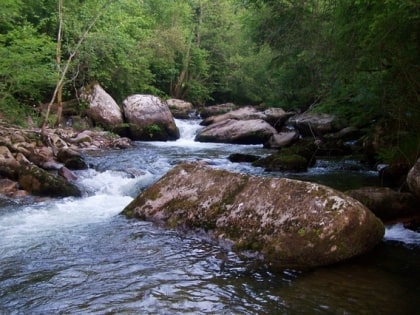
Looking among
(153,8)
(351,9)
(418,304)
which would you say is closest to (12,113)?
(351,9)

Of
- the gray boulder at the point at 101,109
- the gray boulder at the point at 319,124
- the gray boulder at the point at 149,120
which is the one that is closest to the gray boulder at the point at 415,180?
the gray boulder at the point at 319,124

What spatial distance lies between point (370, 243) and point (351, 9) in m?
4.34

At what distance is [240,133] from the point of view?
1856 cm

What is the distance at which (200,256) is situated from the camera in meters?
5.52

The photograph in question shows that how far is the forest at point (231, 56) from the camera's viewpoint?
7781mm

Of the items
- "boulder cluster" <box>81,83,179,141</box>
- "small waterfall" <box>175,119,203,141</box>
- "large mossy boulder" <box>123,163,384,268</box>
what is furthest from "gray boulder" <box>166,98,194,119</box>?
"large mossy boulder" <box>123,163,384,268</box>

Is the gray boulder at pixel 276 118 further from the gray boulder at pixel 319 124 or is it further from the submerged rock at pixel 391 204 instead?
the submerged rock at pixel 391 204

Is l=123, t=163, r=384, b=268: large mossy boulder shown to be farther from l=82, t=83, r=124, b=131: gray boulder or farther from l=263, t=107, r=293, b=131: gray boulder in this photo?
l=263, t=107, r=293, b=131: gray boulder

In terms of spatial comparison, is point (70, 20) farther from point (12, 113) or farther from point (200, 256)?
point (200, 256)

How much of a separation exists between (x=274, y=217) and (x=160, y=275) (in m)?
1.68

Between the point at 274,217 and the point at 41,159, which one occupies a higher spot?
the point at 41,159

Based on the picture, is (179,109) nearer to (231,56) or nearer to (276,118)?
(276,118)

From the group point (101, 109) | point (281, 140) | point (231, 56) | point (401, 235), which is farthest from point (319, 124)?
point (231, 56)

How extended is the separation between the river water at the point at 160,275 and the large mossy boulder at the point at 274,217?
0.69 ft
